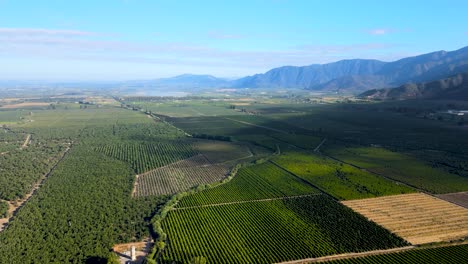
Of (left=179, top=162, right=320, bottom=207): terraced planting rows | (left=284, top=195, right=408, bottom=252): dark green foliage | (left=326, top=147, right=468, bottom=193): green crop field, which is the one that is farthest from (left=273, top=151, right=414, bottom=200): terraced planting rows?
(left=284, top=195, right=408, bottom=252): dark green foliage

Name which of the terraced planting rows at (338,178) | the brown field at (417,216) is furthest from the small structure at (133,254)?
the terraced planting rows at (338,178)

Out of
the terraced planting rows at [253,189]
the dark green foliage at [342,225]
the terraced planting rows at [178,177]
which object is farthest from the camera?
the terraced planting rows at [178,177]

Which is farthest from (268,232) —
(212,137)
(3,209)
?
(212,137)

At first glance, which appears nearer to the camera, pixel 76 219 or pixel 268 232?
pixel 268 232

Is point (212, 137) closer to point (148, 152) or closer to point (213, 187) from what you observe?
point (148, 152)

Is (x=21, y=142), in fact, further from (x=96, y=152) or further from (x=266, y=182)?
(x=266, y=182)

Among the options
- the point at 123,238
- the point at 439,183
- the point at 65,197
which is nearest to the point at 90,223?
the point at 123,238

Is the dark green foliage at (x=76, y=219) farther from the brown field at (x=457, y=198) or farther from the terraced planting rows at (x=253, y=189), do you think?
the brown field at (x=457, y=198)
